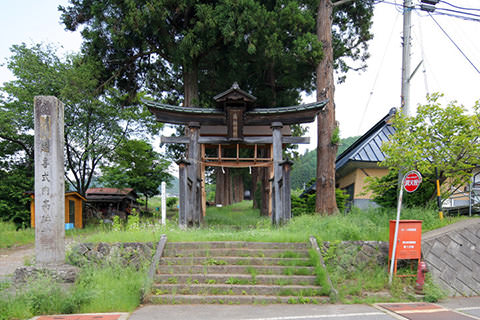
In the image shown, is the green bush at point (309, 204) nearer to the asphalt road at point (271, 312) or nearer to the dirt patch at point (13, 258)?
the asphalt road at point (271, 312)

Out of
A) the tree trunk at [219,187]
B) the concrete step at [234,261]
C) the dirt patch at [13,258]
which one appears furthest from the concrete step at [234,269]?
the tree trunk at [219,187]

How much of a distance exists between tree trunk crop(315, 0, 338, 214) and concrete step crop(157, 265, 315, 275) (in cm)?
565

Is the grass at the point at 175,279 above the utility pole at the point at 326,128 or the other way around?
the other way around

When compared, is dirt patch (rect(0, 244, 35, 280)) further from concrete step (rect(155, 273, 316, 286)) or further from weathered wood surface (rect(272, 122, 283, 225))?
weathered wood surface (rect(272, 122, 283, 225))

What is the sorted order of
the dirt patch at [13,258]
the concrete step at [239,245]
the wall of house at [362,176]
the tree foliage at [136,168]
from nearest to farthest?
the concrete step at [239,245]
the dirt patch at [13,258]
the wall of house at [362,176]
the tree foliage at [136,168]

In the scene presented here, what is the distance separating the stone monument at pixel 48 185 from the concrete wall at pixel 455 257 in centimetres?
891

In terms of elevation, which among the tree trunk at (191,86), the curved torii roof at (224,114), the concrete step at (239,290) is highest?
the tree trunk at (191,86)

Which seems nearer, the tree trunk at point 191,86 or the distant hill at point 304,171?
the tree trunk at point 191,86

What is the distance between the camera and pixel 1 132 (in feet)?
59.7

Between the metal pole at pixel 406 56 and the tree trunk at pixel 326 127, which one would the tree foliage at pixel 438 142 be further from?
the tree trunk at pixel 326 127

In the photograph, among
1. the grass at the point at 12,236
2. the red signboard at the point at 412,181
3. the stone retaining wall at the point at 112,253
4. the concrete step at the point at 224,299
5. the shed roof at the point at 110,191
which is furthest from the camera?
the shed roof at the point at 110,191

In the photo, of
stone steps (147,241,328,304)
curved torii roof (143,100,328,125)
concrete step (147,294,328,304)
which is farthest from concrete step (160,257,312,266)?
curved torii roof (143,100,328,125)

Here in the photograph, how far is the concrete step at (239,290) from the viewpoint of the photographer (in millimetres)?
6691

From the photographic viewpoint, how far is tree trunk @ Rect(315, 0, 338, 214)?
1265 cm
